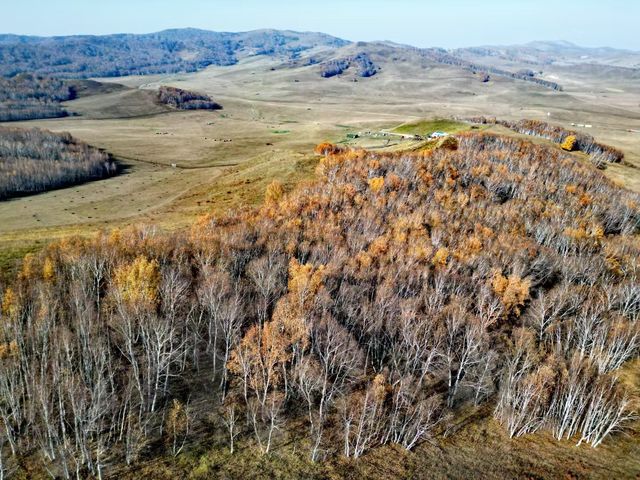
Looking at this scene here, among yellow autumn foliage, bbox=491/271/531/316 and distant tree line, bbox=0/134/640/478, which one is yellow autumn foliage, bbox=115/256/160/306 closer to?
distant tree line, bbox=0/134/640/478

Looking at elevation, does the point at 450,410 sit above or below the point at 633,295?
below

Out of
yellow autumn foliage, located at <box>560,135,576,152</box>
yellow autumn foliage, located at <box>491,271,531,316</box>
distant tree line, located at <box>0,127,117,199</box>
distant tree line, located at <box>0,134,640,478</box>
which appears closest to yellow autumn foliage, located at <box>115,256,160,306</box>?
distant tree line, located at <box>0,134,640,478</box>

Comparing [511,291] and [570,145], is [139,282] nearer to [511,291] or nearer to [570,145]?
[511,291]

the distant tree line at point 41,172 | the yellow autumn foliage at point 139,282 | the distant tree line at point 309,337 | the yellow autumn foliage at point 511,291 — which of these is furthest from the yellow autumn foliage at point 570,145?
the distant tree line at point 41,172

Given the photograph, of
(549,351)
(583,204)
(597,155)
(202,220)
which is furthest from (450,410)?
(597,155)

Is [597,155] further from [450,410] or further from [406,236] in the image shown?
[450,410]

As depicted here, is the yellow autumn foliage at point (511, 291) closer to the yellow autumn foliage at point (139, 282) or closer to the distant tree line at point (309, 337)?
the distant tree line at point (309, 337)

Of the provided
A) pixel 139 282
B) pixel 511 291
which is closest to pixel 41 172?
pixel 139 282

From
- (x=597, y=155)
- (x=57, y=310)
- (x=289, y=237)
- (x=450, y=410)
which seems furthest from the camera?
(x=597, y=155)

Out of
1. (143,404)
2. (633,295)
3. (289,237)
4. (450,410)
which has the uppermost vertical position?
(289,237)
